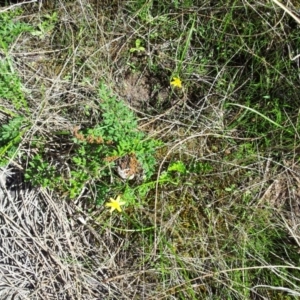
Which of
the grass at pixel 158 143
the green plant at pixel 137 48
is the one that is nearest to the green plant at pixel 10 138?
the grass at pixel 158 143

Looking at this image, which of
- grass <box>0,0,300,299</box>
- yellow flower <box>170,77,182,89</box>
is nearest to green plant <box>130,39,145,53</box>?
grass <box>0,0,300,299</box>

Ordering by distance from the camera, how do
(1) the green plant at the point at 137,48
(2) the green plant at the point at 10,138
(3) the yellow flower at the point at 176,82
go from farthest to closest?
(1) the green plant at the point at 137,48, (3) the yellow flower at the point at 176,82, (2) the green plant at the point at 10,138

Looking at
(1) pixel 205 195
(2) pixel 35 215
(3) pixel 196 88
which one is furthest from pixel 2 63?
(1) pixel 205 195

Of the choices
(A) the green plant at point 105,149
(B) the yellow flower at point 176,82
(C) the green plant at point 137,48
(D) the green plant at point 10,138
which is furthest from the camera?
(C) the green plant at point 137,48

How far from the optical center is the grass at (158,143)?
2234 mm

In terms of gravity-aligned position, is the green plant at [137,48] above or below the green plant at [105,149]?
above

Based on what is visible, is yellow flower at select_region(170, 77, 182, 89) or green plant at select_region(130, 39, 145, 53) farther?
green plant at select_region(130, 39, 145, 53)

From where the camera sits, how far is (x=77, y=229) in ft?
7.55

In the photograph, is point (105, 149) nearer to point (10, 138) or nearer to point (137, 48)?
point (10, 138)

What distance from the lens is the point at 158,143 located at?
218 centimetres

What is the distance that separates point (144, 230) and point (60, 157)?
1.52 feet

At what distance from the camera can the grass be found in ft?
7.33

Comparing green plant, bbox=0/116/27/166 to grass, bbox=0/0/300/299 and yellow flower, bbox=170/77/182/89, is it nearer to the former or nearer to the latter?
grass, bbox=0/0/300/299

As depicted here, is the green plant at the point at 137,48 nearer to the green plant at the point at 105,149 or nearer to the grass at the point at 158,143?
the grass at the point at 158,143
